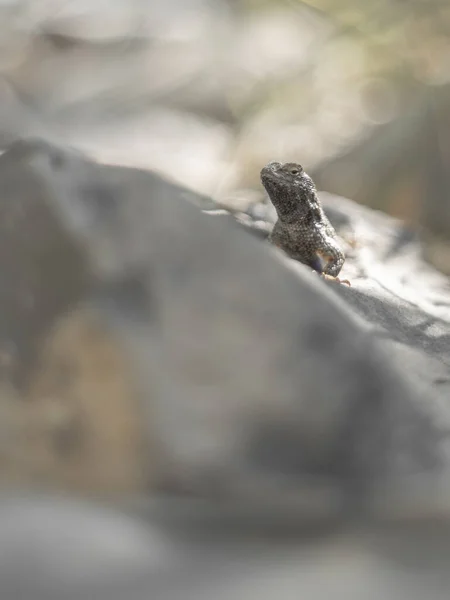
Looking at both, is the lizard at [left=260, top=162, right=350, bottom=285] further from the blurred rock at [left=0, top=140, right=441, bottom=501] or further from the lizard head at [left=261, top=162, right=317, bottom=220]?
the blurred rock at [left=0, top=140, right=441, bottom=501]

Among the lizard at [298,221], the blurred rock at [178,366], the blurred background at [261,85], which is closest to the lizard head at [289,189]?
the lizard at [298,221]

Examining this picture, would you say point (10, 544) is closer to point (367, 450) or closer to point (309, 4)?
point (367, 450)

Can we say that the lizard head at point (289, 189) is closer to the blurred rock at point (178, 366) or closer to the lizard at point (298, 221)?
the lizard at point (298, 221)

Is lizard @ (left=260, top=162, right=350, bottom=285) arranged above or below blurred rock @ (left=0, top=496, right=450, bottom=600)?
above

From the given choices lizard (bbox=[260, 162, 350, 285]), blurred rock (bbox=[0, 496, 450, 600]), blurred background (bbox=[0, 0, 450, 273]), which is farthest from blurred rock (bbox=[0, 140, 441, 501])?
blurred background (bbox=[0, 0, 450, 273])

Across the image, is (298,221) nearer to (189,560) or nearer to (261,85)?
(261,85)

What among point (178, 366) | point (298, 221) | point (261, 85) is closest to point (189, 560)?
point (178, 366)
